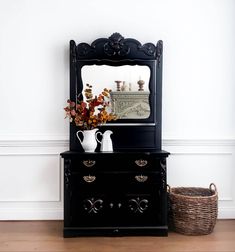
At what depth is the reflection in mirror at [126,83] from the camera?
11.0ft

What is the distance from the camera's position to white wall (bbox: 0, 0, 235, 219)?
3.42 m

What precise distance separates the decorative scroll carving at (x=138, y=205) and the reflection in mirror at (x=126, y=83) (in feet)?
2.81

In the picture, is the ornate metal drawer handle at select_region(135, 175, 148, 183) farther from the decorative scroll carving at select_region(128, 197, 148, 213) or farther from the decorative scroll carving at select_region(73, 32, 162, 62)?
the decorative scroll carving at select_region(73, 32, 162, 62)

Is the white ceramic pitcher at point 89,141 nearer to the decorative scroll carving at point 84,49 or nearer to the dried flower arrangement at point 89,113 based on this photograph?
the dried flower arrangement at point 89,113

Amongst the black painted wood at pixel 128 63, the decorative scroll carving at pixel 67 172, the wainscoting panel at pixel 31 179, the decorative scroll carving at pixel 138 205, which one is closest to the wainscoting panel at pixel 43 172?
the wainscoting panel at pixel 31 179

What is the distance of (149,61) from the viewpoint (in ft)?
11.0

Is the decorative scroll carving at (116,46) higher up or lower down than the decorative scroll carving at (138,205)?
higher up

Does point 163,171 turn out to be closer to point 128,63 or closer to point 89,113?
point 89,113

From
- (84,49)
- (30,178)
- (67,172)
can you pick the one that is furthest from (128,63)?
(30,178)

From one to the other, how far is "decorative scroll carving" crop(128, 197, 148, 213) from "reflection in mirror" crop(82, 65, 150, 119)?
857mm

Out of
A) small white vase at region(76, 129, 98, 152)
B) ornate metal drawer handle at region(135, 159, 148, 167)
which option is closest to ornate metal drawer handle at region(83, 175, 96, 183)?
small white vase at region(76, 129, 98, 152)

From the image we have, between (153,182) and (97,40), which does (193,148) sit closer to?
(153,182)

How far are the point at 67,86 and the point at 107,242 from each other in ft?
5.23

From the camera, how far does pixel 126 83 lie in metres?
3.37
